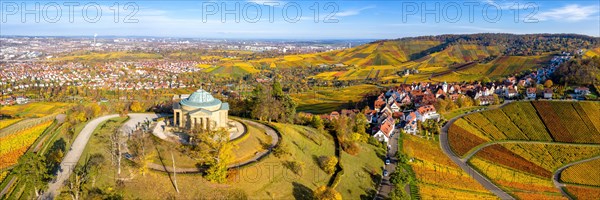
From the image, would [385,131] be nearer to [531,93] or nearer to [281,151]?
[281,151]

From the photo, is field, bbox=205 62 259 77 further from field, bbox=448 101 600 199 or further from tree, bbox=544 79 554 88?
tree, bbox=544 79 554 88

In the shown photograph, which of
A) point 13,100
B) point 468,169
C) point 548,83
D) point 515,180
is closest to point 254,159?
point 468,169

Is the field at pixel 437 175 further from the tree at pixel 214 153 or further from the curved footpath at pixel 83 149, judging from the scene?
the tree at pixel 214 153

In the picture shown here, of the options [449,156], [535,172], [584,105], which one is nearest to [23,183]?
[449,156]

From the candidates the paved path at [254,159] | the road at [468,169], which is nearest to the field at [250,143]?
the paved path at [254,159]

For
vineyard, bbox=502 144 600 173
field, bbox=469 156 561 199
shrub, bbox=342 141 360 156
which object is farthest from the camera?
vineyard, bbox=502 144 600 173

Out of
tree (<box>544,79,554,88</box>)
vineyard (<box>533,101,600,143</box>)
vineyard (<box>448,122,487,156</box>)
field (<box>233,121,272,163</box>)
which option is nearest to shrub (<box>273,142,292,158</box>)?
field (<box>233,121,272,163</box>)

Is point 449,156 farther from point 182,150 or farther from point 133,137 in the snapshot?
point 133,137
